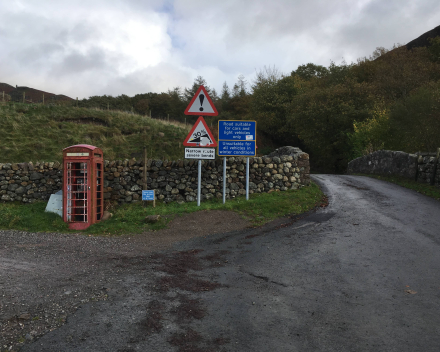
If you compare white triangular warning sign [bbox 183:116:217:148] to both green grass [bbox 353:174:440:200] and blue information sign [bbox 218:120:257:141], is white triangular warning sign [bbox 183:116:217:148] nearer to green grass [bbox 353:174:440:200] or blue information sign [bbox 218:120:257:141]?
blue information sign [bbox 218:120:257:141]

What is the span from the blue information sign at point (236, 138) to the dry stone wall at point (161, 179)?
2.95 ft

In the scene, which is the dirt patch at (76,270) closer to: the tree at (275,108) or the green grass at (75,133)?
the green grass at (75,133)

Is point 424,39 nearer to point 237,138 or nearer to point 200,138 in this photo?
point 237,138

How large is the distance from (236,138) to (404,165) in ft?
32.2

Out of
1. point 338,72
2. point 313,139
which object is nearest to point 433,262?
point 313,139

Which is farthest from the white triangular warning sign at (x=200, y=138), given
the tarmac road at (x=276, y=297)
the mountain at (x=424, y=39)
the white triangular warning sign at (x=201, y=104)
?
the mountain at (x=424, y=39)

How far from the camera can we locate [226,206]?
10406 millimetres

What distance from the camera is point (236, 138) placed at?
37.0 ft

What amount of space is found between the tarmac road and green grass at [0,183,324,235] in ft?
6.56

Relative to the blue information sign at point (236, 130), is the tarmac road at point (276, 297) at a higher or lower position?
lower

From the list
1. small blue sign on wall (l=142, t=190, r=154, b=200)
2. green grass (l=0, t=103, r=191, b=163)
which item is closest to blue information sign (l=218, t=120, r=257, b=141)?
small blue sign on wall (l=142, t=190, r=154, b=200)

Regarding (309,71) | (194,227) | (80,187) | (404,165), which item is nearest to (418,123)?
(404,165)

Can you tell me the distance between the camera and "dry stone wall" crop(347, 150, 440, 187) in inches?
551

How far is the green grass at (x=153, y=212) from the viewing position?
30.2 ft
